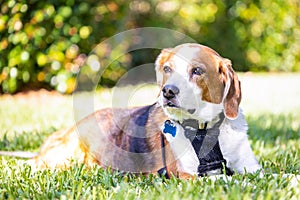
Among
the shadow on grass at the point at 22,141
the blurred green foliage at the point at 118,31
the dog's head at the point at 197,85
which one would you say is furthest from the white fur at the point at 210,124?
the blurred green foliage at the point at 118,31

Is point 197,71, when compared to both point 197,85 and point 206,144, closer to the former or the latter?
point 197,85

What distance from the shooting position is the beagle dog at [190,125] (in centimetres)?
333

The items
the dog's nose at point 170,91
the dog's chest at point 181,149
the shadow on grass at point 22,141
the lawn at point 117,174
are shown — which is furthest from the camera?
the shadow on grass at point 22,141

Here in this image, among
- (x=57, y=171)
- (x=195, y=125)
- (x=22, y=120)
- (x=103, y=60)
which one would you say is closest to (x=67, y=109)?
(x=22, y=120)

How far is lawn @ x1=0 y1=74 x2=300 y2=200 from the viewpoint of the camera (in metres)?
2.98

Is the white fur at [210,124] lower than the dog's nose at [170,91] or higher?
lower

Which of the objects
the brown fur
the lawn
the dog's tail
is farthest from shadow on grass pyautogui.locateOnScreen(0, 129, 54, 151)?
the brown fur

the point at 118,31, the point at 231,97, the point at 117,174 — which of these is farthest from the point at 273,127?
the point at 118,31

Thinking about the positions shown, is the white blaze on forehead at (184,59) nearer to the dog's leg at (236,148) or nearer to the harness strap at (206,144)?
the harness strap at (206,144)

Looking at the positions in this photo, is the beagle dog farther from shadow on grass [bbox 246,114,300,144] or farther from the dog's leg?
shadow on grass [bbox 246,114,300,144]

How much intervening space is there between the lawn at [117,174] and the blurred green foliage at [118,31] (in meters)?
0.52

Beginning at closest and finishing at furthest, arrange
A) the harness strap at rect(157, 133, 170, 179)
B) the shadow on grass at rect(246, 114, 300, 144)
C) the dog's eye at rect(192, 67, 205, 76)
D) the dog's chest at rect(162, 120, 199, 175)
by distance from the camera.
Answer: the dog's eye at rect(192, 67, 205, 76)
the dog's chest at rect(162, 120, 199, 175)
the harness strap at rect(157, 133, 170, 179)
the shadow on grass at rect(246, 114, 300, 144)

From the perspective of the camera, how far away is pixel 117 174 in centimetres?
360

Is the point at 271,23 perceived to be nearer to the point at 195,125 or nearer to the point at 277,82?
the point at 277,82
